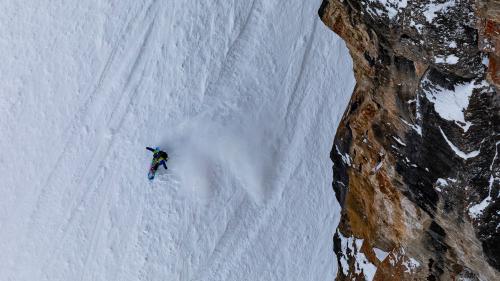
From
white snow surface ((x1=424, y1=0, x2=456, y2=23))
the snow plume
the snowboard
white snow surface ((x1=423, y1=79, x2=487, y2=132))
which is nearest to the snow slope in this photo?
the snow plume

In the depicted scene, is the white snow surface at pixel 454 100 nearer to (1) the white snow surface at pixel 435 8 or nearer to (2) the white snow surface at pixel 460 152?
(2) the white snow surface at pixel 460 152

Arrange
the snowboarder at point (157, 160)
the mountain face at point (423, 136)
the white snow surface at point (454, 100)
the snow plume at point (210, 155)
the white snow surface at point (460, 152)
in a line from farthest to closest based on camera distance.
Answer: the snow plume at point (210, 155), the snowboarder at point (157, 160), the white snow surface at point (460, 152), the white snow surface at point (454, 100), the mountain face at point (423, 136)

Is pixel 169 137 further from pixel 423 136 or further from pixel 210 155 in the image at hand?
pixel 423 136

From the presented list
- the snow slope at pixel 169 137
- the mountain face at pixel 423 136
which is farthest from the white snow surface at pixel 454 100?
the snow slope at pixel 169 137

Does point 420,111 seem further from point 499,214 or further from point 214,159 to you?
point 214,159

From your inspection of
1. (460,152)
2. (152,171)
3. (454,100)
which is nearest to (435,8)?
(454,100)

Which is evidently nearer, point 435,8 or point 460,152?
point 435,8

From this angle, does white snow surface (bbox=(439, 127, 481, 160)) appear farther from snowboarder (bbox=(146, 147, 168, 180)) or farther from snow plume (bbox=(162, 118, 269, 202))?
snowboarder (bbox=(146, 147, 168, 180))

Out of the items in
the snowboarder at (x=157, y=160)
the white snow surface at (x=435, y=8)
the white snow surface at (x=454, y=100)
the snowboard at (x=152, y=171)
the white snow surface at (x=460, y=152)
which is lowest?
the white snow surface at (x=460, y=152)
